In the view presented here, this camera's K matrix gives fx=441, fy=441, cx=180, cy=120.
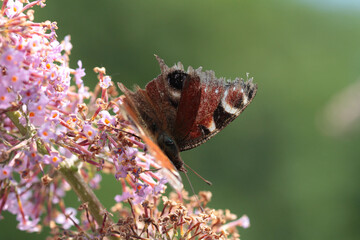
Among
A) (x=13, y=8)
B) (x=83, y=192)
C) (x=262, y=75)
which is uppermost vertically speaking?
(x=262, y=75)

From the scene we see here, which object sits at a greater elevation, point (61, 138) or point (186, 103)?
point (186, 103)

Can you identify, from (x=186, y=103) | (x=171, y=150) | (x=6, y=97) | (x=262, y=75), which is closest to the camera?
(x=6, y=97)

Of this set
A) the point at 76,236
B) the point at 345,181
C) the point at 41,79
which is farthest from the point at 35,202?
the point at 345,181

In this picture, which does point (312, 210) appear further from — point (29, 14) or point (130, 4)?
point (29, 14)

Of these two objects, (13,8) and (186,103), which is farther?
(186,103)

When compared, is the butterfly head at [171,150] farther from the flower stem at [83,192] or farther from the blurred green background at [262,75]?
the blurred green background at [262,75]

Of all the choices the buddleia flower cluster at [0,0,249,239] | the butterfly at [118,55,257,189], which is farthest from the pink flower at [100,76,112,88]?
the butterfly at [118,55,257,189]

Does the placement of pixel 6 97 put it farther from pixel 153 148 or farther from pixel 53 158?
pixel 153 148

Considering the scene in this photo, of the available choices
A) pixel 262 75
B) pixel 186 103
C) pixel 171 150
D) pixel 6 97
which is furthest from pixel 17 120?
pixel 262 75
